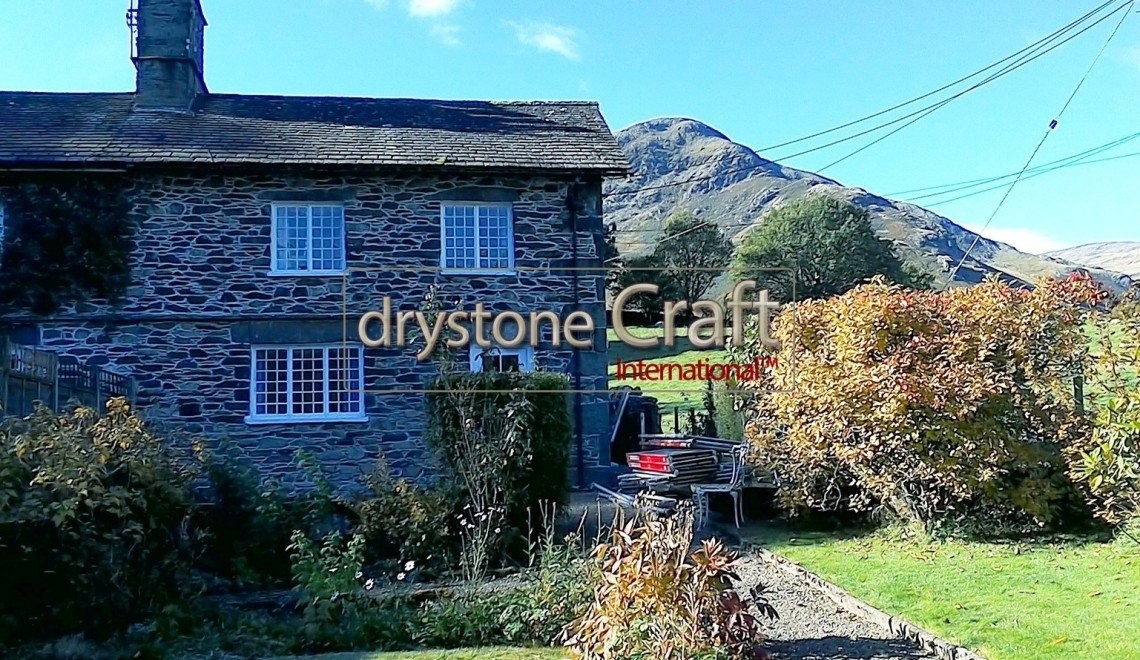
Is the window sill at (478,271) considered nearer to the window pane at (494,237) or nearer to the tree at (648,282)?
the window pane at (494,237)

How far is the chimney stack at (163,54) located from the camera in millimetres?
17031

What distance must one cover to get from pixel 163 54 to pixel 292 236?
489 centimetres

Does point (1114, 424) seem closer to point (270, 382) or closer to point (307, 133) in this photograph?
point (270, 382)

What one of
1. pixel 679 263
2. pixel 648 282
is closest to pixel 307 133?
pixel 648 282

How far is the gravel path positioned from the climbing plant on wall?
1160 cm

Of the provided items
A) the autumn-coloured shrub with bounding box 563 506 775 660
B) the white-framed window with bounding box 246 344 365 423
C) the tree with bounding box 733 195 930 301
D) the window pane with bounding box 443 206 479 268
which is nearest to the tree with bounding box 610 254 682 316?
the window pane with bounding box 443 206 479 268

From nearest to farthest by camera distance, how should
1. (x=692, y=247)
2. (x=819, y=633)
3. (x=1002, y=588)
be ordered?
1. (x=819, y=633)
2. (x=1002, y=588)
3. (x=692, y=247)

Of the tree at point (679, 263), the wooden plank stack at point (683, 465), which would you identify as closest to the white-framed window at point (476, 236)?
the wooden plank stack at point (683, 465)


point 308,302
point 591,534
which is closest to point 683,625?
point 591,534

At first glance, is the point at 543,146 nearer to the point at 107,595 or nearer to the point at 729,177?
the point at 107,595

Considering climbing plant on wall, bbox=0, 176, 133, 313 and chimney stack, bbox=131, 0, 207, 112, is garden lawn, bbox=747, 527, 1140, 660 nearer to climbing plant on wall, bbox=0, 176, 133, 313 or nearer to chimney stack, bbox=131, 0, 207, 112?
climbing plant on wall, bbox=0, 176, 133, 313

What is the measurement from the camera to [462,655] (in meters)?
6.62

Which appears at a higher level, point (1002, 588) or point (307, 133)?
point (307, 133)

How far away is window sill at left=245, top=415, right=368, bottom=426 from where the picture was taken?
1479cm
